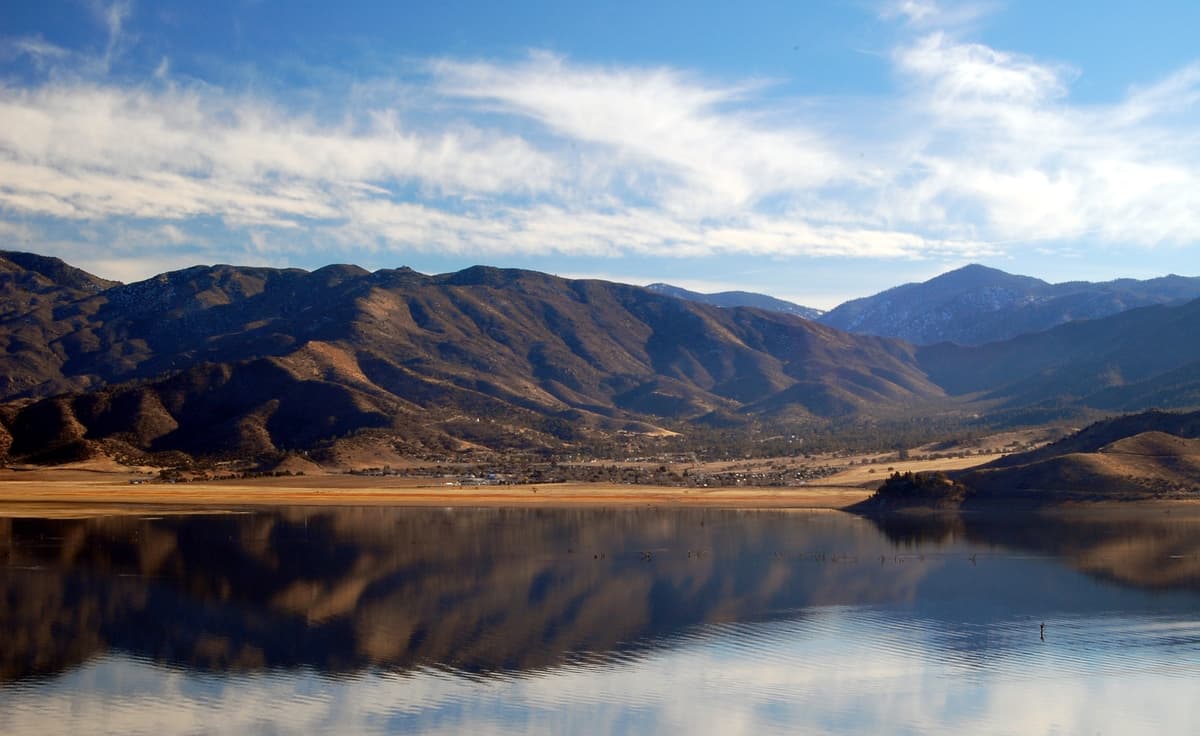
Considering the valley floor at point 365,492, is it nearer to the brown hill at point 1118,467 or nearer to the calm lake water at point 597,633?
the brown hill at point 1118,467

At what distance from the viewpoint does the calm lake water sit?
39812mm

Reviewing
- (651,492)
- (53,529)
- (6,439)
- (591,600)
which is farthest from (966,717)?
(6,439)

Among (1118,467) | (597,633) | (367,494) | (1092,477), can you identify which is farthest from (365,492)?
(597,633)

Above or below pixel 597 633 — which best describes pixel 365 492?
above

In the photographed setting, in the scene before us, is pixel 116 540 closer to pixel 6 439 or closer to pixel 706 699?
pixel 706 699

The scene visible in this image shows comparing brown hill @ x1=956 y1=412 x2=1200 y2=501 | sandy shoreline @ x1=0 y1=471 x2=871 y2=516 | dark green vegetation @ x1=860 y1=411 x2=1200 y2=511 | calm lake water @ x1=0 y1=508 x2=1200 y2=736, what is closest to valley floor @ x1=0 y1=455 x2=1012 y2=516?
sandy shoreline @ x1=0 y1=471 x2=871 y2=516

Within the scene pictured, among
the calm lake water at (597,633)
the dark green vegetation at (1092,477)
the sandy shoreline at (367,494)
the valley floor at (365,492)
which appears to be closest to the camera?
the calm lake water at (597,633)

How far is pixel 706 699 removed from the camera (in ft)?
136

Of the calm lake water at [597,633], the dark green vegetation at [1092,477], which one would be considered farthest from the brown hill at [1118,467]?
the calm lake water at [597,633]

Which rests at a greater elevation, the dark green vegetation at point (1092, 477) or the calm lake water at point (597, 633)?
the dark green vegetation at point (1092, 477)

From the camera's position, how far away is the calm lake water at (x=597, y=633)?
39812mm

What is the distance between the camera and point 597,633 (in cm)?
5294

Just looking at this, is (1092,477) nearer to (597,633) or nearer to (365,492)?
(597,633)

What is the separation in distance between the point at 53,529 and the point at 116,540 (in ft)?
34.6
